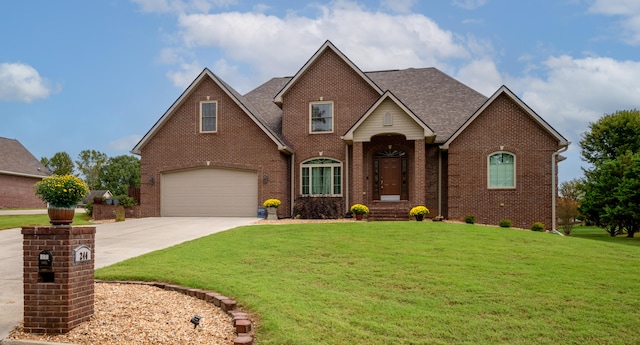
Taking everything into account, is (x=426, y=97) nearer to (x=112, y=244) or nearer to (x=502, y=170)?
(x=502, y=170)

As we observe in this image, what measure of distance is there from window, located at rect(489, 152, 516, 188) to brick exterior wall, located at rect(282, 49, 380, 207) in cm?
598

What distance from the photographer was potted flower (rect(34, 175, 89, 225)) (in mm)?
7117

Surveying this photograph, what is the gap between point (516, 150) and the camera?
2119 cm

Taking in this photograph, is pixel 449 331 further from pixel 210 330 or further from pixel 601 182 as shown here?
pixel 601 182

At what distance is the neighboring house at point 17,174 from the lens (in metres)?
39.8

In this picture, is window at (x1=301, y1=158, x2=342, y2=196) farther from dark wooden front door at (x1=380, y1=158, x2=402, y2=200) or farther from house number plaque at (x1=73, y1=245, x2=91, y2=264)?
house number plaque at (x1=73, y1=245, x2=91, y2=264)

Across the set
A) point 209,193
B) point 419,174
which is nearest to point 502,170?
point 419,174

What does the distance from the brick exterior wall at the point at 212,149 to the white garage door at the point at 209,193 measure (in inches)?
14.5

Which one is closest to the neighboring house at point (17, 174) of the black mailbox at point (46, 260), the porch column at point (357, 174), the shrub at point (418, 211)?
the porch column at point (357, 174)

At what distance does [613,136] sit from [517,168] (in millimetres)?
34488

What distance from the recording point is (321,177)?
23.5 meters

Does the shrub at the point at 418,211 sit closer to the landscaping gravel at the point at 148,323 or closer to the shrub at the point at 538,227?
the shrub at the point at 538,227

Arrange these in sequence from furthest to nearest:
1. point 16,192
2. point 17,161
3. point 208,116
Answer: point 17,161, point 16,192, point 208,116

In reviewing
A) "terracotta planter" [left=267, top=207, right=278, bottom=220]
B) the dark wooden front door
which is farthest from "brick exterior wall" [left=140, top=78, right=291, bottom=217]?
the dark wooden front door
